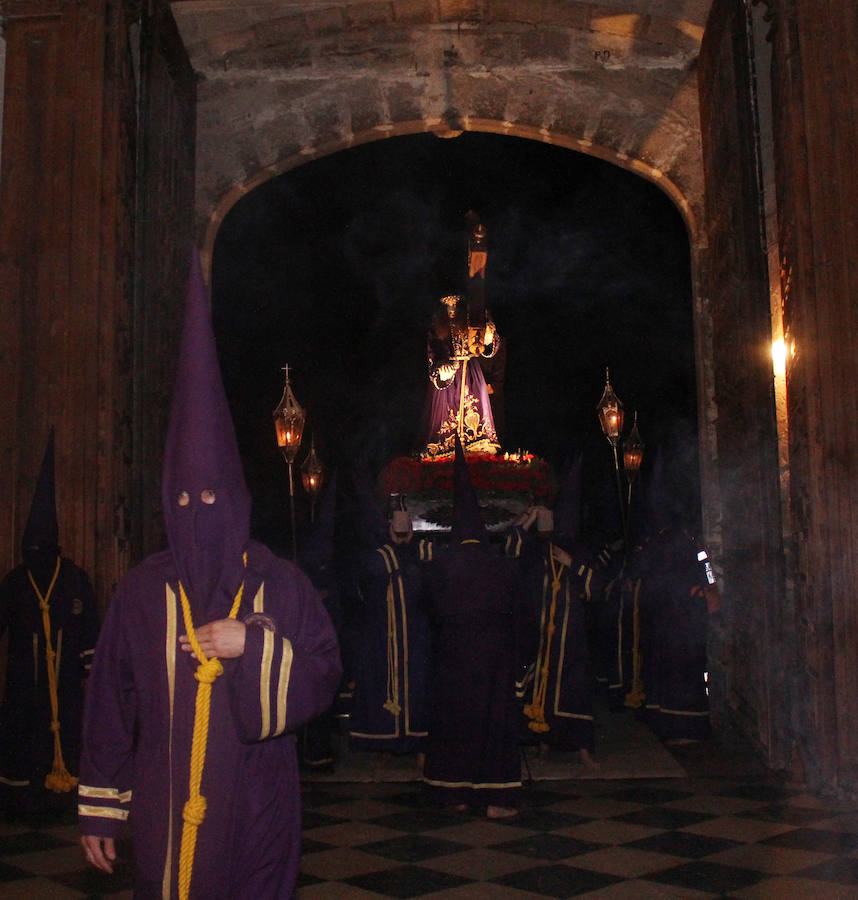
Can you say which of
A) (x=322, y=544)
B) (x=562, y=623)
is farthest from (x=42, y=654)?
(x=562, y=623)

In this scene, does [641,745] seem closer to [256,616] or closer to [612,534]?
[612,534]

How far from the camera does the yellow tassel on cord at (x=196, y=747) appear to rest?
7.26 feet

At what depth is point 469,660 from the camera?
5.27 meters

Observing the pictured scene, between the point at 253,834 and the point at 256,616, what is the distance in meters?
0.49

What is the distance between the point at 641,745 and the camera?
6660 mm

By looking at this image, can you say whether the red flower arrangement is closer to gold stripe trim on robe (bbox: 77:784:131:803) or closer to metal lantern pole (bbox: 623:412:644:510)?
metal lantern pole (bbox: 623:412:644:510)

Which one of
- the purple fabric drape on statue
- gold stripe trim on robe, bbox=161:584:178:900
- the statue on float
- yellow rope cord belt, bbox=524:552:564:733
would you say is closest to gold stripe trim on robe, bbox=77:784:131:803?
gold stripe trim on robe, bbox=161:584:178:900

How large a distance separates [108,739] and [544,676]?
4.13 meters

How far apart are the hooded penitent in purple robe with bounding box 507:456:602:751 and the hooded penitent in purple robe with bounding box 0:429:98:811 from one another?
8.12ft

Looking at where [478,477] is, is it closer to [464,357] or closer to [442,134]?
[464,357]

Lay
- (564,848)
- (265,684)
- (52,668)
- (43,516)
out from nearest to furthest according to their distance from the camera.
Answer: (265,684), (564,848), (43,516), (52,668)

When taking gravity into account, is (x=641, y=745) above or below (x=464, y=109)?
below

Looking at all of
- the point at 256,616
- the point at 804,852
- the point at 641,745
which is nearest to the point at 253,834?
the point at 256,616

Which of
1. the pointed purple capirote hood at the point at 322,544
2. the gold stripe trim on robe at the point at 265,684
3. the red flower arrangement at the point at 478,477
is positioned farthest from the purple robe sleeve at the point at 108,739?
the red flower arrangement at the point at 478,477
